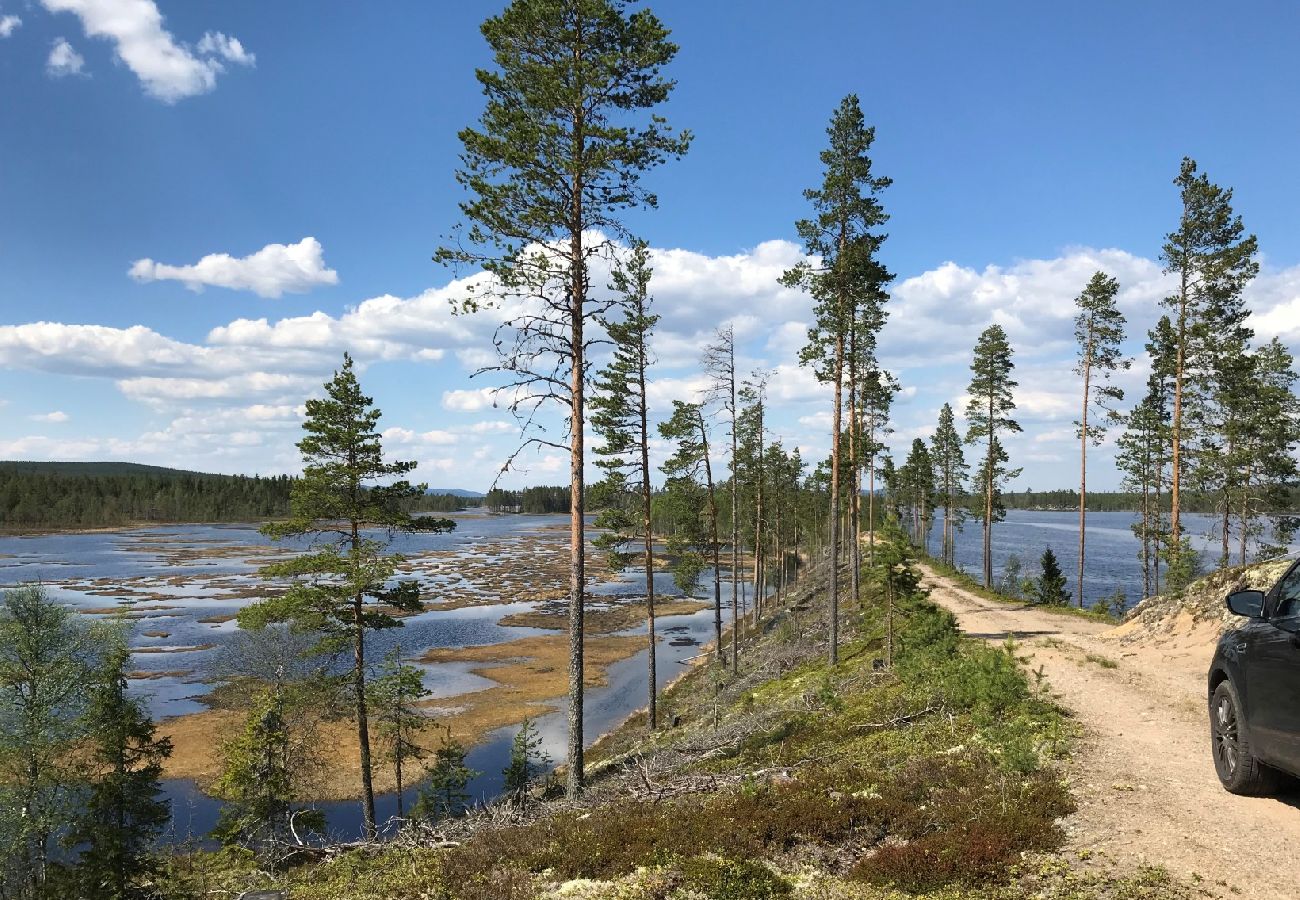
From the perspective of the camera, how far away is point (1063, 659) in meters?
16.4

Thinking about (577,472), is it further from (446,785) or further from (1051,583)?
(1051,583)

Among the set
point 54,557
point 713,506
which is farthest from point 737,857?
point 54,557

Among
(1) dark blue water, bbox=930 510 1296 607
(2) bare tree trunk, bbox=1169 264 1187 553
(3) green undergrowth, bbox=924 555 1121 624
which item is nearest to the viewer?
(2) bare tree trunk, bbox=1169 264 1187 553

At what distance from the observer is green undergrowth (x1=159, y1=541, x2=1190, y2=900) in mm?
6195

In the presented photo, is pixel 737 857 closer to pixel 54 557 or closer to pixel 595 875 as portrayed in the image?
Answer: pixel 595 875

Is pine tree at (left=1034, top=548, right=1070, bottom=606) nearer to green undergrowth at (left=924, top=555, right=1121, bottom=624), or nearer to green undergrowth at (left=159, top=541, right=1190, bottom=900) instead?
green undergrowth at (left=924, top=555, right=1121, bottom=624)

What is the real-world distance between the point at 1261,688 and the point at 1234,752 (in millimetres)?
1597

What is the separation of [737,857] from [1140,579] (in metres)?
68.1

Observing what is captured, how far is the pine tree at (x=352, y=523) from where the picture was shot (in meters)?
19.4

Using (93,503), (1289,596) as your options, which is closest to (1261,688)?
(1289,596)

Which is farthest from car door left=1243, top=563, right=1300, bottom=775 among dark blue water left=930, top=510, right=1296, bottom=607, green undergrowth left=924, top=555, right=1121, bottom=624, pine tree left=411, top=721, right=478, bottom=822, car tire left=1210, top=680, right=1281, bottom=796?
dark blue water left=930, top=510, right=1296, bottom=607

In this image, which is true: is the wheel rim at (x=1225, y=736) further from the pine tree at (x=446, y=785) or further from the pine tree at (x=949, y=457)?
the pine tree at (x=949, y=457)

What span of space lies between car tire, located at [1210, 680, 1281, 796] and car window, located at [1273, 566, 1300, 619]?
102 centimetres

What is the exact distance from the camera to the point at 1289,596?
18.2 ft
